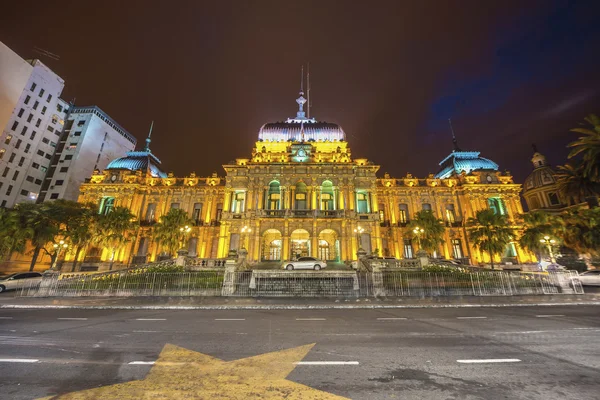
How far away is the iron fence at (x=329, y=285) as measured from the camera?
18.1m

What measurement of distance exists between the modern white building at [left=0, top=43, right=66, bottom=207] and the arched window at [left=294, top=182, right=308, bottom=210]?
184 feet

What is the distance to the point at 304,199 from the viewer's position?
3978 centimetres

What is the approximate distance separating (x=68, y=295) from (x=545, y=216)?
172 feet

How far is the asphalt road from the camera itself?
484 centimetres

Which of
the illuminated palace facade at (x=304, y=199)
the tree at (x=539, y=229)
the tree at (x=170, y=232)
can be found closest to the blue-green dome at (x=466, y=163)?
the illuminated palace facade at (x=304, y=199)

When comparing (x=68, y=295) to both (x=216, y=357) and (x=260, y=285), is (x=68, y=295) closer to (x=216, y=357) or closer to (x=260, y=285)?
(x=260, y=285)

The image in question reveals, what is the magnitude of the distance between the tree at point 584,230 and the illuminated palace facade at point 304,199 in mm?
7084

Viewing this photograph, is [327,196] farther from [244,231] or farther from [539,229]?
[539,229]

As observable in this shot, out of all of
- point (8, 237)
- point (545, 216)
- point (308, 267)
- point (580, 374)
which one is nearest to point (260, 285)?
point (308, 267)

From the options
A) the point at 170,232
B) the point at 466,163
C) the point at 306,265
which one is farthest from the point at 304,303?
the point at 466,163

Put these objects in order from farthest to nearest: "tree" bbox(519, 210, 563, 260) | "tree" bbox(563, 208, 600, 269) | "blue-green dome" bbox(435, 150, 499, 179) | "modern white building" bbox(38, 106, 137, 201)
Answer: "modern white building" bbox(38, 106, 137, 201), "blue-green dome" bbox(435, 150, 499, 179), "tree" bbox(519, 210, 563, 260), "tree" bbox(563, 208, 600, 269)

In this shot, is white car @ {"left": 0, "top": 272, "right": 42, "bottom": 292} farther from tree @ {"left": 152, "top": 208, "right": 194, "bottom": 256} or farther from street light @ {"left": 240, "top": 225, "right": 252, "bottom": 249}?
street light @ {"left": 240, "top": 225, "right": 252, "bottom": 249}

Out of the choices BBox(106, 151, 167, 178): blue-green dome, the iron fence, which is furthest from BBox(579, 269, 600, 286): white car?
BBox(106, 151, 167, 178): blue-green dome

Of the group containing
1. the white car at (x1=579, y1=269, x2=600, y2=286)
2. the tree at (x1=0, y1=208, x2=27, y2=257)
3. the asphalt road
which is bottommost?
the asphalt road
